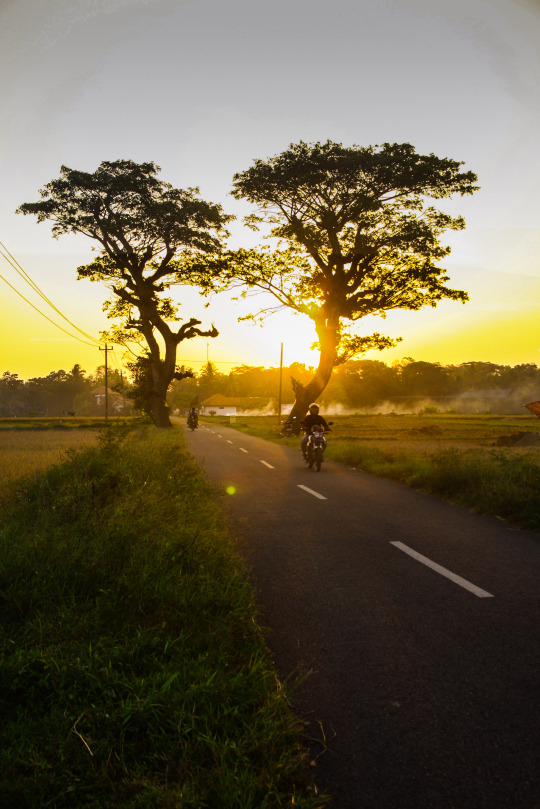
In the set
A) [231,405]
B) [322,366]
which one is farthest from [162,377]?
[231,405]

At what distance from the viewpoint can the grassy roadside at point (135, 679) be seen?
228 centimetres

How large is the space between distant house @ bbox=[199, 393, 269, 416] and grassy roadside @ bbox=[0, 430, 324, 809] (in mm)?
102864

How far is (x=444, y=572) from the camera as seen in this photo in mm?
5422

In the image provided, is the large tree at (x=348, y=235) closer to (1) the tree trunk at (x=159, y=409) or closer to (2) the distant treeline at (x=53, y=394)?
(1) the tree trunk at (x=159, y=409)

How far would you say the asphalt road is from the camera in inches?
96.6

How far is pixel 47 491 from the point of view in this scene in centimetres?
791

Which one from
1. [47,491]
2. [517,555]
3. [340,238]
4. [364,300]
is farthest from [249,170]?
[517,555]

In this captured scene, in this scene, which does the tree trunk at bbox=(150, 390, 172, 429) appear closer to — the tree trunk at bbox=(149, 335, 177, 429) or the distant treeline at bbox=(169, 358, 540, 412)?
the tree trunk at bbox=(149, 335, 177, 429)

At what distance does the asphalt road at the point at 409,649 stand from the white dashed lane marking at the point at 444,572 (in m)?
0.02

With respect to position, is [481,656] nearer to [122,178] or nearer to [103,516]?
[103,516]

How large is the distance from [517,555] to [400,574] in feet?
5.81

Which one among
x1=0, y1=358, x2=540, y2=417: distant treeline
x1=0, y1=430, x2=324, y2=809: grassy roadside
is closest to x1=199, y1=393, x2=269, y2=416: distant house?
x1=0, y1=358, x2=540, y2=417: distant treeline

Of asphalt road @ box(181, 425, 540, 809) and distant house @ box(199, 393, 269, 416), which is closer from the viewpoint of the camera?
asphalt road @ box(181, 425, 540, 809)

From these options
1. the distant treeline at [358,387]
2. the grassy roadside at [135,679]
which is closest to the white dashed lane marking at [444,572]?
the grassy roadside at [135,679]
